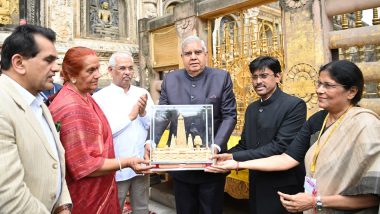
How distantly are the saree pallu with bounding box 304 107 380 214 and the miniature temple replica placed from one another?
2.82ft

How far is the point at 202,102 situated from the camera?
268cm

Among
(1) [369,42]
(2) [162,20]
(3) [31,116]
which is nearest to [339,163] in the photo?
(3) [31,116]

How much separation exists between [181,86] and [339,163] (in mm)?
1498

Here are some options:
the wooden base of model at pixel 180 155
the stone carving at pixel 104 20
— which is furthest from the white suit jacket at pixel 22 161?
the stone carving at pixel 104 20

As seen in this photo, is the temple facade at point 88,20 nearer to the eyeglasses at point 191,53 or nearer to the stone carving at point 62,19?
the stone carving at point 62,19

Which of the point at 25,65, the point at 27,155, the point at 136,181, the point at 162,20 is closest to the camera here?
Result: the point at 27,155

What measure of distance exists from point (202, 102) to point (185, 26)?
3.77 m

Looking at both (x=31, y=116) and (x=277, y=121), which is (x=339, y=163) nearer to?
(x=277, y=121)

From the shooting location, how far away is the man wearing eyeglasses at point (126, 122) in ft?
9.52

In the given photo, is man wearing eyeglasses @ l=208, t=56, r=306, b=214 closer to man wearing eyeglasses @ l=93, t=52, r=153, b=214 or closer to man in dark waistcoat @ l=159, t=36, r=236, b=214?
man in dark waistcoat @ l=159, t=36, r=236, b=214

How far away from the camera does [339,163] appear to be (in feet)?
5.59

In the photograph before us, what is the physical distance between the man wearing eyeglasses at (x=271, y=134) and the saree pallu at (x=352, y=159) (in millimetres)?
551

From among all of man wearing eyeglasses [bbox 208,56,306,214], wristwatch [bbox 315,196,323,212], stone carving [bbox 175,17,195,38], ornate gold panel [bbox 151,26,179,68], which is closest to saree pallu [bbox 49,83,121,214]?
man wearing eyeglasses [bbox 208,56,306,214]

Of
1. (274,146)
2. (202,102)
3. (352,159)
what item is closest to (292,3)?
(202,102)
